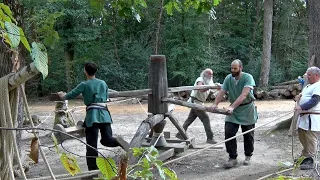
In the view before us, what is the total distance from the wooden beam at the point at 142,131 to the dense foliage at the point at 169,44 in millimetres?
15739

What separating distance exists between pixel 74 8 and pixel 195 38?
6674 millimetres

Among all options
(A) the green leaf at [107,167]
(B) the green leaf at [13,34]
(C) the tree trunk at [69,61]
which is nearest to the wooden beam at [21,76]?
(B) the green leaf at [13,34]

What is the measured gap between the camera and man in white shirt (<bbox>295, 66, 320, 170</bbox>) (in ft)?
18.6

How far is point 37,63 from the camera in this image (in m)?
1.75

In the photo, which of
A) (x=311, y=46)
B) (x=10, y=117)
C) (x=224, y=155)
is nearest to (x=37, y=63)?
(x=10, y=117)

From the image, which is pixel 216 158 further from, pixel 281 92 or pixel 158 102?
pixel 281 92

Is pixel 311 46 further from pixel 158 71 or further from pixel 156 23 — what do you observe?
pixel 156 23

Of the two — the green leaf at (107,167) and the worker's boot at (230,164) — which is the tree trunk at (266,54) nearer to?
the worker's boot at (230,164)

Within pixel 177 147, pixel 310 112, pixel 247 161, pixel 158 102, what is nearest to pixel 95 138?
pixel 158 102

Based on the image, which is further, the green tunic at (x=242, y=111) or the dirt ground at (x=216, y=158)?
the green tunic at (x=242, y=111)

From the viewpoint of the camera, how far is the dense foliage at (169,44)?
22.7 meters

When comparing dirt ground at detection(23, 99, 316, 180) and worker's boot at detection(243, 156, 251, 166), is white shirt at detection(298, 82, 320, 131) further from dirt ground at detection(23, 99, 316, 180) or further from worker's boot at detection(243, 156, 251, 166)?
worker's boot at detection(243, 156, 251, 166)

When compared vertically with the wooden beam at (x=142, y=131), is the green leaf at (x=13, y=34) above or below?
above

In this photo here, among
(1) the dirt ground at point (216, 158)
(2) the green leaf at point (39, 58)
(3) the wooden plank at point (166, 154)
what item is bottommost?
(1) the dirt ground at point (216, 158)
